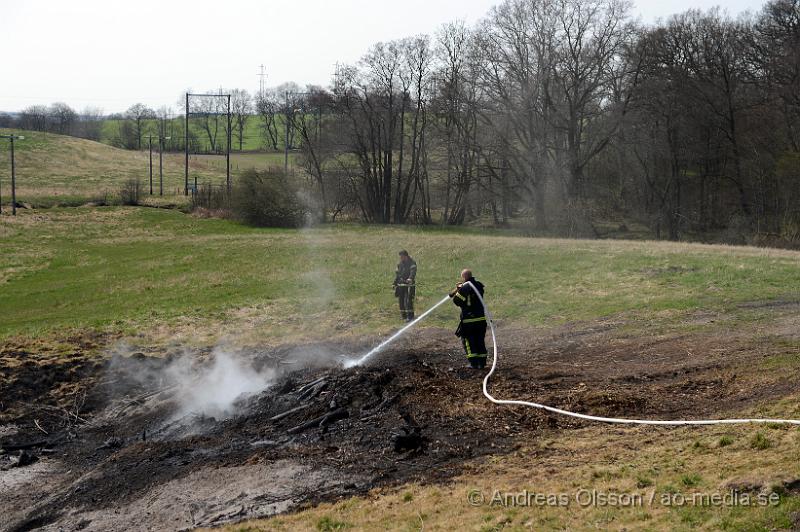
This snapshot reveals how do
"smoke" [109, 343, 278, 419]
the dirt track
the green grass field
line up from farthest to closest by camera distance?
the green grass field → "smoke" [109, 343, 278, 419] → the dirt track

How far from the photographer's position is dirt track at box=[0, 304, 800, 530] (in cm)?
986

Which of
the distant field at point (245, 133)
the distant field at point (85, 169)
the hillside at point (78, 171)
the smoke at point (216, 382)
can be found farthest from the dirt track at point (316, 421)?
the distant field at point (245, 133)

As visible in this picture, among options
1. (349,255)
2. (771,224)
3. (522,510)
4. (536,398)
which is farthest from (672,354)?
(771,224)

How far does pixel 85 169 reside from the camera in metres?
90.6

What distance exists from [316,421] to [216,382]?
163 inches

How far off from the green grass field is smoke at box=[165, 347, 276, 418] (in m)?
2.34

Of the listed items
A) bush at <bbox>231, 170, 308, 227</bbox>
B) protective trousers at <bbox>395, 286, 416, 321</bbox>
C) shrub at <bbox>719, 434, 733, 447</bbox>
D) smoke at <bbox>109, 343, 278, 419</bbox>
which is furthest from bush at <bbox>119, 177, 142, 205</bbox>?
shrub at <bbox>719, 434, 733, 447</bbox>

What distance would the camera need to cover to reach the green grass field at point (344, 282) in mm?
19531

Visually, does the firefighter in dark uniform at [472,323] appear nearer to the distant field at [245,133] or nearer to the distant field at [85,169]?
the distant field at [85,169]

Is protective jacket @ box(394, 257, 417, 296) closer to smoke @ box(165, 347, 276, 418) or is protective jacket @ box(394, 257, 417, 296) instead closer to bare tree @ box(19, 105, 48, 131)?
smoke @ box(165, 347, 276, 418)

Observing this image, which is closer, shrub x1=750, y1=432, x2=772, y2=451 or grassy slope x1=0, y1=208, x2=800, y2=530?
grassy slope x1=0, y1=208, x2=800, y2=530

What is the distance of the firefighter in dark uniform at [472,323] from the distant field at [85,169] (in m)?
53.7

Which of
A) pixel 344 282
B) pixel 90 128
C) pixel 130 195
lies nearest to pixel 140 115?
pixel 90 128

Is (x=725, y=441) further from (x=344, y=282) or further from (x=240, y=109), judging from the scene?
(x=240, y=109)
